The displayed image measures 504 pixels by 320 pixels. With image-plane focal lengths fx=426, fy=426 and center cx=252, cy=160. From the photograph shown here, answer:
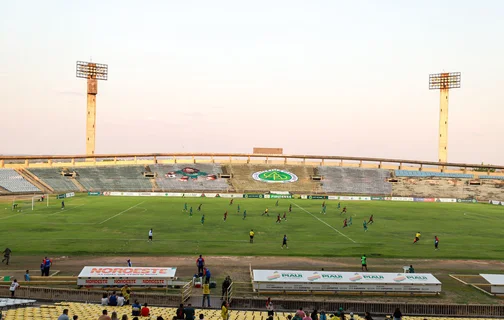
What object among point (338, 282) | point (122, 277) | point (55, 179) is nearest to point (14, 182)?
point (55, 179)

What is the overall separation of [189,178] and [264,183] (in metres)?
16.7

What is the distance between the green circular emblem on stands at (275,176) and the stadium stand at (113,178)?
25.3m

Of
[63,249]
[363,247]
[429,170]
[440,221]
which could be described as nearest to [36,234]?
[63,249]

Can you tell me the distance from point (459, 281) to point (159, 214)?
3751 centimetres

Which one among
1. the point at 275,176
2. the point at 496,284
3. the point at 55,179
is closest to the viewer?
the point at 496,284

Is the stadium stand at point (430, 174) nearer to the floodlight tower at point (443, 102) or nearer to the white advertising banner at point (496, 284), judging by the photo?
the floodlight tower at point (443, 102)

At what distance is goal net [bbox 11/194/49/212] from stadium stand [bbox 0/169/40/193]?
357 centimetres

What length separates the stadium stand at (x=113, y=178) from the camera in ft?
279

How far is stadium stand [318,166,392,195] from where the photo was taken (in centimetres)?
9281

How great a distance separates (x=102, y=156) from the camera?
317 ft

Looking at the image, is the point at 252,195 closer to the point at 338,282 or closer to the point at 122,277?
the point at 338,282

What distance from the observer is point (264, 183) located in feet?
311

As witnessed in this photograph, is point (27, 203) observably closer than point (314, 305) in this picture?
No

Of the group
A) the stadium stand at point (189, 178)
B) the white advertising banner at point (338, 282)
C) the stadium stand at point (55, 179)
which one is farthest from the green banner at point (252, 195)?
the white advertising banner at point (338, 282)
